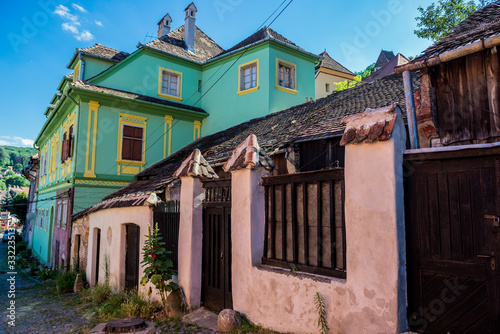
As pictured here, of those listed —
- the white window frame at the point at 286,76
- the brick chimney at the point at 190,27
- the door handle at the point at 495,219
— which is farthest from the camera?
the brick chimney at the point at 190,27

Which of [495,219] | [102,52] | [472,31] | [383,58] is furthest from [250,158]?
[383,58]

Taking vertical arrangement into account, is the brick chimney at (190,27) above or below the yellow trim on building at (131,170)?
above

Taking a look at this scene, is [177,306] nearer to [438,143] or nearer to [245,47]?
[438,143]

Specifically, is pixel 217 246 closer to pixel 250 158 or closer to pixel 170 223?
pixel 170 223

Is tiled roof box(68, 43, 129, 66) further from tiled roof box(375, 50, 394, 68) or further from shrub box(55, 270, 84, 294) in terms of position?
tiled roof box(375, 50, 394, 68)

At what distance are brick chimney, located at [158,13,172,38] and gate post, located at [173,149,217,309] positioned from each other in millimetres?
15575

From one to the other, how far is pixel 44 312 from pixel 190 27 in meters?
16.3

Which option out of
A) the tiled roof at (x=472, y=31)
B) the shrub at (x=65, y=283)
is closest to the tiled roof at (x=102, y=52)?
the shrub at (x=65, y=283)

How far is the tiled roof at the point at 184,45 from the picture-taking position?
1777 cm

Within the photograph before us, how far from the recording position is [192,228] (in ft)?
22.0

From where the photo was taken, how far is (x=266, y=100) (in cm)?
1570

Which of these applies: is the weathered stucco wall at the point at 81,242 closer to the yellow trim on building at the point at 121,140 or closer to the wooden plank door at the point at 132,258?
the yellow trim on building at the point at 121,140

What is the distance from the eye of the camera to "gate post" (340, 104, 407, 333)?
3480 mm

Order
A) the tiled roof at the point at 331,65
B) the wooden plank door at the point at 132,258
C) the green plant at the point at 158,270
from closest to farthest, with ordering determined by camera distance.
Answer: the green plant at the point at 158,270
the wooden plank door at the point at 132,258
the tiled roof at the point at 331,65
